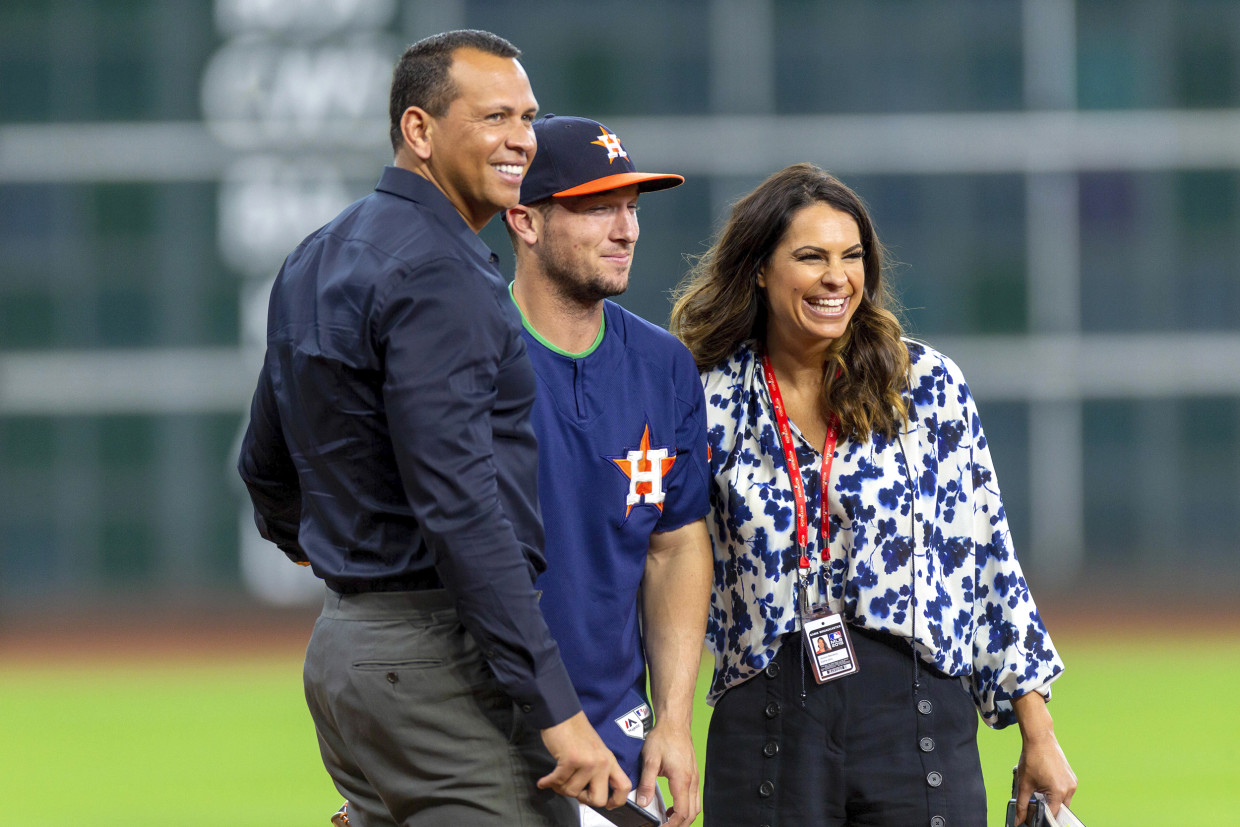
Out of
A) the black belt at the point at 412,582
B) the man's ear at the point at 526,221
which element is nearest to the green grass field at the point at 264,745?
the man's ear at the point at 526,221

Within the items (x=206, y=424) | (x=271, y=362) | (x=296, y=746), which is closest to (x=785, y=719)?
(x=271, y=362)

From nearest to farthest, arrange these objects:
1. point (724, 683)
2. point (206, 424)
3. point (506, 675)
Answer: point (506, 675) → point (724, 683) → point (206, 424)

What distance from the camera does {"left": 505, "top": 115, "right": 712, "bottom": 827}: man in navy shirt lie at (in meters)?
2.84

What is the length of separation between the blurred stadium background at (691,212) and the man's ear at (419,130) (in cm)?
1199

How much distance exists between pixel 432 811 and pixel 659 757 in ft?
2.44

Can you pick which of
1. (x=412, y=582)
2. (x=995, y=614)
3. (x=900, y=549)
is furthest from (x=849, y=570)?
(x=412, y=582)

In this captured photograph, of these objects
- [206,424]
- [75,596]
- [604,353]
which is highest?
[604,353]

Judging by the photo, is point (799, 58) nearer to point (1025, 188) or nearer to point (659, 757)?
point (1025, 188)

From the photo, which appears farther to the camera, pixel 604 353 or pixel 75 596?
pixel 75 596

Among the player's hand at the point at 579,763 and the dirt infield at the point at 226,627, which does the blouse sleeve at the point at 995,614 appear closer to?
the player's hand at the point at 579,763

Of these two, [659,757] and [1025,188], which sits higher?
[1025,188]

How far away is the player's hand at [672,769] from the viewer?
2.85m

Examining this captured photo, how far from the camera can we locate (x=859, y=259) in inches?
123

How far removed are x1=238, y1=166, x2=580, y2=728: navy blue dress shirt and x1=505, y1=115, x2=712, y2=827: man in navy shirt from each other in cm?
45
